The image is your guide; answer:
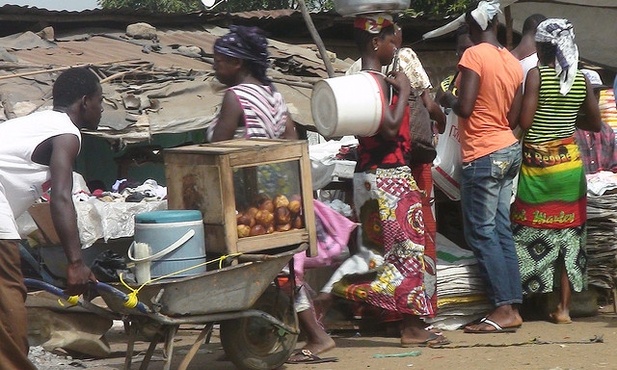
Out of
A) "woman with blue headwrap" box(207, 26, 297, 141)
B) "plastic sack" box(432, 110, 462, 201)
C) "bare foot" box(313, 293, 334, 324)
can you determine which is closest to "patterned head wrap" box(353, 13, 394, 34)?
"woman with blue headwrap" box(207, 26, 297, 141)

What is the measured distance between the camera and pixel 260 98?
6.12 metres

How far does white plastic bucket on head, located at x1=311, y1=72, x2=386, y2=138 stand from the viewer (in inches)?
253

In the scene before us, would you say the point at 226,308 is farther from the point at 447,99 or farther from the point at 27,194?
the point at 447,99

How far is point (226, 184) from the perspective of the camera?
5.52 metres

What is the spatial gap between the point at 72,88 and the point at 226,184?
3.05 feet

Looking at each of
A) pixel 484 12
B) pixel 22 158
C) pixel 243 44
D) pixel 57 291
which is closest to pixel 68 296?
pixel 57 291

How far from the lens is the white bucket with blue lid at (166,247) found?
17.6 feet

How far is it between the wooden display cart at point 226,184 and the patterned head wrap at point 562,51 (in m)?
2.30

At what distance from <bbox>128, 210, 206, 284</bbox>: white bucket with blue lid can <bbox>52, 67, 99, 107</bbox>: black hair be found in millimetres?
710

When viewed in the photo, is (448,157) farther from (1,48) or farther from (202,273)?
(1,48)

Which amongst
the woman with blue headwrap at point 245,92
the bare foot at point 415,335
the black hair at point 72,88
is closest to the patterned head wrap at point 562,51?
the bare foot at point 415,335

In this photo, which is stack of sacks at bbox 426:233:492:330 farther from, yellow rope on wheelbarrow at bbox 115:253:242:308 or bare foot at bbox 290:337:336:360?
yellow rope on wheelbarrow at bbox 115:253:242:308

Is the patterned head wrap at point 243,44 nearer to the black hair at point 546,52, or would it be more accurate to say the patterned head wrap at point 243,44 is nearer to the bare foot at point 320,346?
the bare foot at point 320,346

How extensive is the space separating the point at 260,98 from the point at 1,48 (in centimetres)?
607
